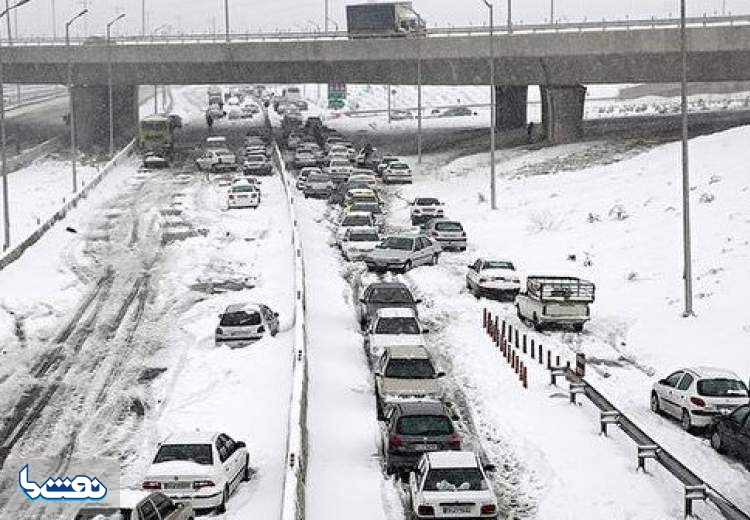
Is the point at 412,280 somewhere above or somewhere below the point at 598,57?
below

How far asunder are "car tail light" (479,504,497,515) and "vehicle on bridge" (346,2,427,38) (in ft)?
230

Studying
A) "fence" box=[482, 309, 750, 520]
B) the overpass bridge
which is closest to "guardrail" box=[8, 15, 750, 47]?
the overpass bridge

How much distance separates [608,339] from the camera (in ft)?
119

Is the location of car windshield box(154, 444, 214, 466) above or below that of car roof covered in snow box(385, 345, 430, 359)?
below

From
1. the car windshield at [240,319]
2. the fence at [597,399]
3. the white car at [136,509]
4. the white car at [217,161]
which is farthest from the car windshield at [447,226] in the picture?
the white car at [136,509]

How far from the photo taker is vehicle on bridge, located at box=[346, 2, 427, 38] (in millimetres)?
87875

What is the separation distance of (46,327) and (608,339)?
16.3 m

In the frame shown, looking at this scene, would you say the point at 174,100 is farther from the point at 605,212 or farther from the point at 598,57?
the point at 605,212

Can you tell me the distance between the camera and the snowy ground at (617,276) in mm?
24984

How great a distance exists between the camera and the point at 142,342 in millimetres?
36812

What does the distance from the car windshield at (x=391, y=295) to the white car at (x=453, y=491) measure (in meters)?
16.1

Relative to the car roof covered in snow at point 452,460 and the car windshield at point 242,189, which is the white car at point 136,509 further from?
the car windshield at point 242,189

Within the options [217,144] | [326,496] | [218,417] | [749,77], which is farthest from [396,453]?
[217,144]

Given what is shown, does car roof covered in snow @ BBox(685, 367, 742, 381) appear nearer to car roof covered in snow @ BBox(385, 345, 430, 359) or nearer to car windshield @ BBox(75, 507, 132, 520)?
car roof covered in snow @ BBox(385, 345, 430, 359)
